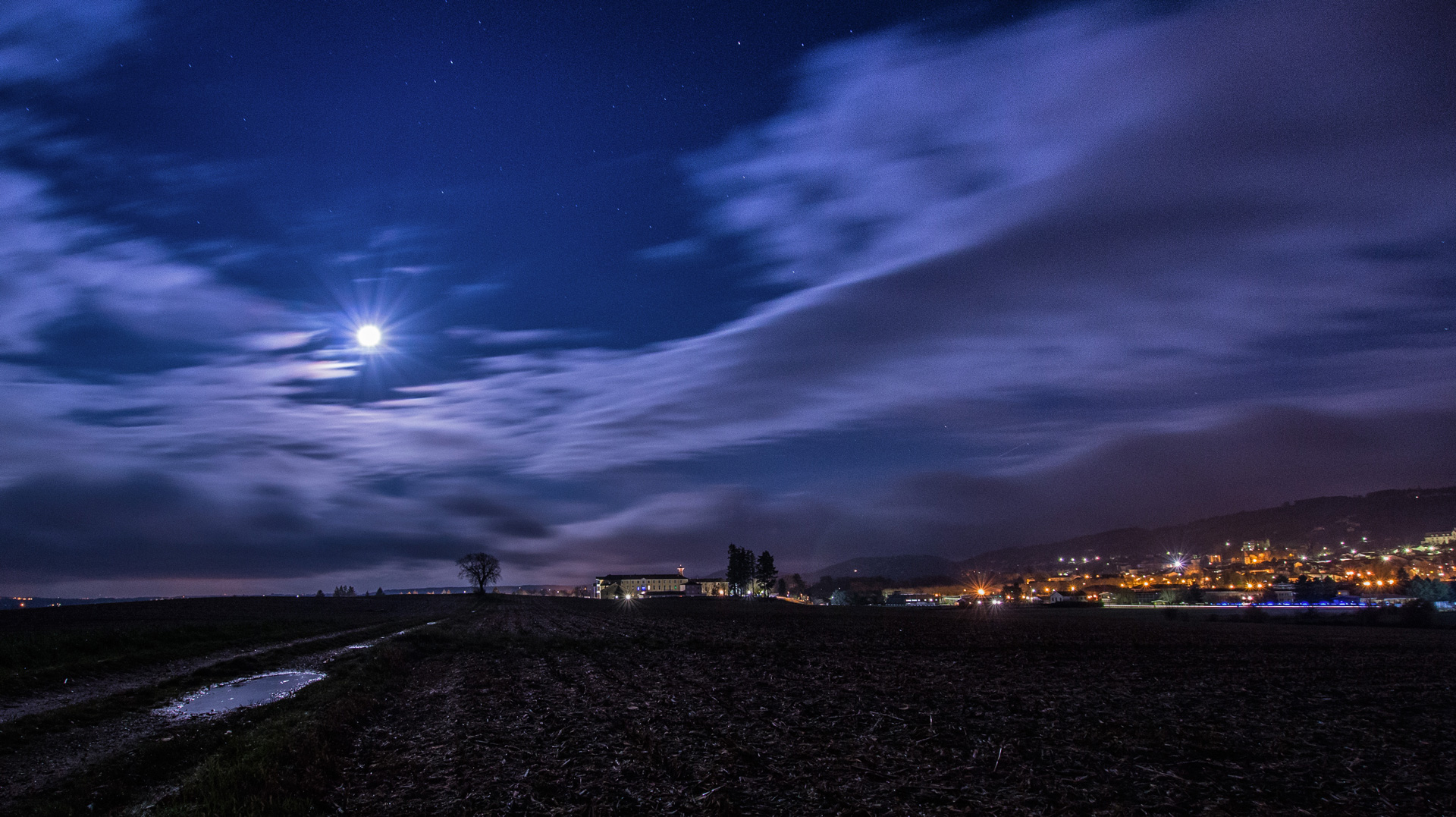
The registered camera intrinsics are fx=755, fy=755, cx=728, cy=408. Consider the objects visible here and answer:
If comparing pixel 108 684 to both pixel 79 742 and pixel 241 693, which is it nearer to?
pixel 241 693

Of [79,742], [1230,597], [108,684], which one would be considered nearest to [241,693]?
[108,684]

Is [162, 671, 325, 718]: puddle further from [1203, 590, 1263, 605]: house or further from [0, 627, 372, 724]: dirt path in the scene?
[1203, 590, 1263, 605]: house

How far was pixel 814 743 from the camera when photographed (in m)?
18.3

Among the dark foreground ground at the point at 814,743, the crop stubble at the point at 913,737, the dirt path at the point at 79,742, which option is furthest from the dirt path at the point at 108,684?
the crop stubble at the point at 913,737

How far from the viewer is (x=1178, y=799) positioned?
45.4ft

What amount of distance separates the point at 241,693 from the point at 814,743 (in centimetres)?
2583

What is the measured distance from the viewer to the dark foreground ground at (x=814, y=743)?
14.1 meters

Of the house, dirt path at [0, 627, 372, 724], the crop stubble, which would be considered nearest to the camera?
the crop stubble

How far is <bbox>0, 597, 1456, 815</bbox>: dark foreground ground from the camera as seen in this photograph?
46.3ft

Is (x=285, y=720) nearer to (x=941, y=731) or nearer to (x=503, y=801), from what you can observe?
(x=503, y=801)

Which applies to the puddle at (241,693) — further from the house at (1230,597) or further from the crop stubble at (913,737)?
the house at (1230,597)

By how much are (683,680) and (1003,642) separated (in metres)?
29.3

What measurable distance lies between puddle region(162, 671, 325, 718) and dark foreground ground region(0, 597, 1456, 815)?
186 centimetres

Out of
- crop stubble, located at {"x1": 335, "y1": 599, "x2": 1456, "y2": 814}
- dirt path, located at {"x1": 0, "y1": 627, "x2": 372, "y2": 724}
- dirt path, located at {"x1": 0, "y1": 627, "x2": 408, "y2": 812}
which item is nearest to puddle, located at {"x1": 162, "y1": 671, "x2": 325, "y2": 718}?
dirt path, located at {"x1": 0, "y1": 627, "x2": 408, "y2": 812}
